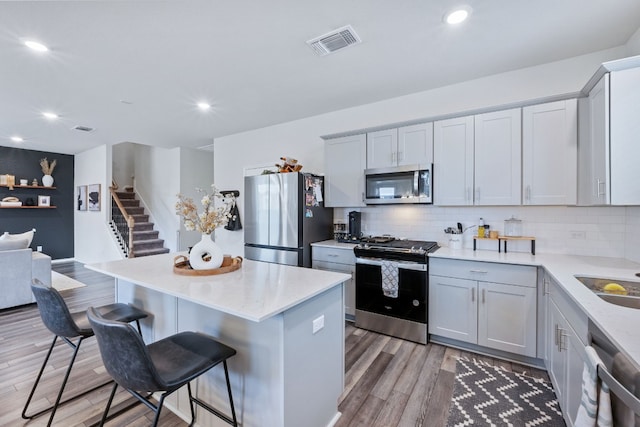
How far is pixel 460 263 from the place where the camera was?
2.75 meters

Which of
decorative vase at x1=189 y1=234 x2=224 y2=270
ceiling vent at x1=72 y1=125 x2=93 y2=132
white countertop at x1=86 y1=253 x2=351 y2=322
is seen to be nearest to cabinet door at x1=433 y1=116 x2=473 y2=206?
white countertop at x1=86 y1=253 x2=351 y2=322

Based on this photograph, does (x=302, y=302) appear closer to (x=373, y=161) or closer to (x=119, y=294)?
(x=119, y=294)

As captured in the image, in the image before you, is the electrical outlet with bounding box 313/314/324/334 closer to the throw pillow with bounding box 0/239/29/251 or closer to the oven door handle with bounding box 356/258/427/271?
the oven door handle with bounding box 356/258/427/271

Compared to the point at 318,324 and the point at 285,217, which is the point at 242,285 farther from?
the point at 285,217

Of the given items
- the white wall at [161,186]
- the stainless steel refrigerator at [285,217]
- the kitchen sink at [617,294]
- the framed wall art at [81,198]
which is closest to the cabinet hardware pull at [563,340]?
the kitchen sink at [617,294]

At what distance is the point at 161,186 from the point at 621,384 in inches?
309

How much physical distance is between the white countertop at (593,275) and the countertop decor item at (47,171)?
8798 mm

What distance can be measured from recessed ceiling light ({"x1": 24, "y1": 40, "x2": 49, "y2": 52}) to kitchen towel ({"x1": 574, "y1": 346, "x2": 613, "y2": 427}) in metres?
4.23

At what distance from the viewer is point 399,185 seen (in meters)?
3.35

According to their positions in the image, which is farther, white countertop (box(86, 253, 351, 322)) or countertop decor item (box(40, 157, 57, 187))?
countertop decor item (box(40, 157, 57, 187))

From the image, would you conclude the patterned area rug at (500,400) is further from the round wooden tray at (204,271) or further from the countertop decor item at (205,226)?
the countertop decor item at (205,226)

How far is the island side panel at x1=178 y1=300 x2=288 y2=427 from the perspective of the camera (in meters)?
1.49

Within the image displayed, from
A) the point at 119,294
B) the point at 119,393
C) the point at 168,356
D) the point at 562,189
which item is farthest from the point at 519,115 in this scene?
the point at 119,393

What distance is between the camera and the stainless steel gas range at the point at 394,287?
9.58ft
